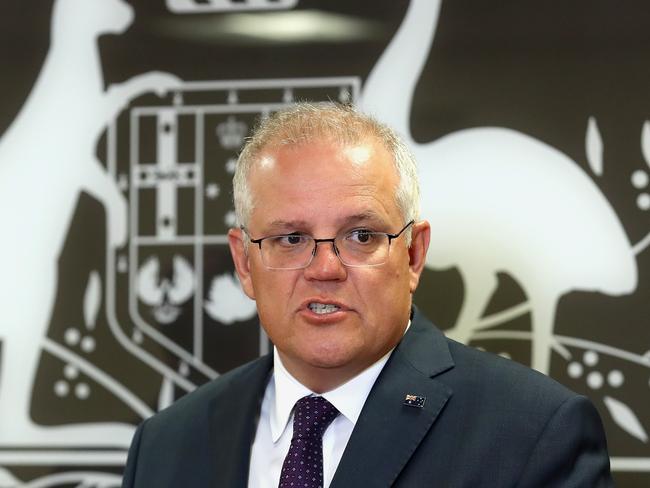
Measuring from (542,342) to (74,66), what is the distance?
1.75m

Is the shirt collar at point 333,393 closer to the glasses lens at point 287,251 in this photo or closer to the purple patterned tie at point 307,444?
the purple patterned tie at point 307,444

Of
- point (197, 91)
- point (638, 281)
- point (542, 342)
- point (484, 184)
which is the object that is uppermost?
point (197, 91)

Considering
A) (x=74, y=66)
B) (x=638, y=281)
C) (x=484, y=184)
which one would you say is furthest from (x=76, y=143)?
(x=638, y=281)

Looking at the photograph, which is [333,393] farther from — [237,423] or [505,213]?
[505,213]

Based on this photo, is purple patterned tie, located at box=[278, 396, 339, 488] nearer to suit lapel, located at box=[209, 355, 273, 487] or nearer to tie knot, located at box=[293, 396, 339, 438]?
tie knot, located at box=[293, 396, 339, 438]

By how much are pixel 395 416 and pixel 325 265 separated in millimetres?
348

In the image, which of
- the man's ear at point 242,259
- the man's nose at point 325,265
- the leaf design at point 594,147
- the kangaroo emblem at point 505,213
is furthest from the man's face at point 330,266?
the leaf design at point 594,147

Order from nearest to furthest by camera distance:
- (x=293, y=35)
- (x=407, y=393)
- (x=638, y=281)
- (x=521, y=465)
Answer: (x=521, y=465)
(x=407, y=393)
(x=638, y=281)
(x=293, y=35)

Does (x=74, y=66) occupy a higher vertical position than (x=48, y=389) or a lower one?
higher

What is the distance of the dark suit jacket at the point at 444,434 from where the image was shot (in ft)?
6.27

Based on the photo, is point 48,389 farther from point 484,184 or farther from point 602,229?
point 602,229

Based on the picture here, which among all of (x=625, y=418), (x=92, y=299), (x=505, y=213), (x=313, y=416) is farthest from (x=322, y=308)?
(x=92, y=299)

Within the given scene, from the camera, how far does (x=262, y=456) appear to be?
7.16ft

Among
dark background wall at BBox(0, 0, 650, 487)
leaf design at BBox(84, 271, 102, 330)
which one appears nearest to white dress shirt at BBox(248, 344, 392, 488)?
dark background wall at BBox(0, 0, 650, 487)
